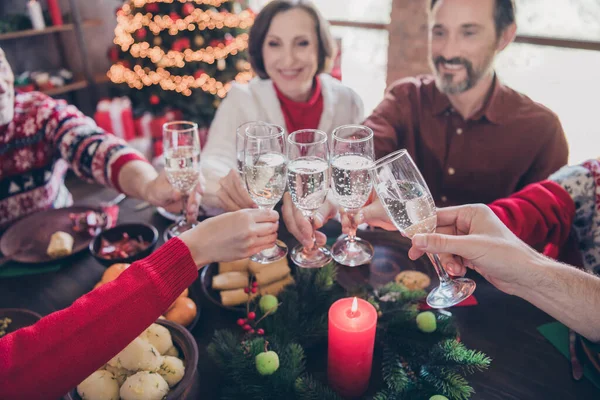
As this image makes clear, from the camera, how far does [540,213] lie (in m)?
1.19

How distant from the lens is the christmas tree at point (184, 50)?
143 inches

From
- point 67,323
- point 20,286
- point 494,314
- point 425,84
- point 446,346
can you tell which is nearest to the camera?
point 67,323

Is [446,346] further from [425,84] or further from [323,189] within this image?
[425,84]

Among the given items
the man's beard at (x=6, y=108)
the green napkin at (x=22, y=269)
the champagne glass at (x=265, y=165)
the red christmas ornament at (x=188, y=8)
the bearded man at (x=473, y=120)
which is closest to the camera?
the champagne glass at (x=265, y=165)

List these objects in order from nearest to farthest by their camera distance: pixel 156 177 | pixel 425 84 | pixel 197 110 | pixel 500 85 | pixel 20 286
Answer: pixel 20 286
pixel 156 177
pixel 500 85
pixel 425 84
pixel 197 110

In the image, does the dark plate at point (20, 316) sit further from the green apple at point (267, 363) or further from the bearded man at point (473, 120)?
the bearded man at point (473, 120)

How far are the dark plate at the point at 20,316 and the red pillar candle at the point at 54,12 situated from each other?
370 cm

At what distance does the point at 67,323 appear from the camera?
72cm

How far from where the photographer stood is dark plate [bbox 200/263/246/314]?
98 cm

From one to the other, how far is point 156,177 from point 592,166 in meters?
→ 1.31

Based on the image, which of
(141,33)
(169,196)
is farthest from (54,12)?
(169,196)

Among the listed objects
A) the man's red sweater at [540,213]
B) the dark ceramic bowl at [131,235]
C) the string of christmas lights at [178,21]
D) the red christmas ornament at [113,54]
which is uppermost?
the string of christmas lights at [178,21]

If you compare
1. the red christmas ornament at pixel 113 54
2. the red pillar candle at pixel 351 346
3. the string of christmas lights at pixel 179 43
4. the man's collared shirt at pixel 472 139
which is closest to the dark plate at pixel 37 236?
the red pillar candle at pixel 351 346

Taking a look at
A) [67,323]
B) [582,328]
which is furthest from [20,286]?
[582,328]
